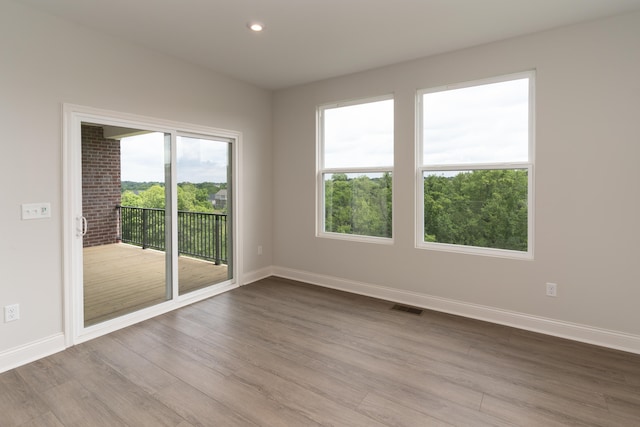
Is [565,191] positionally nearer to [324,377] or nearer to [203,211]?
[324,377]

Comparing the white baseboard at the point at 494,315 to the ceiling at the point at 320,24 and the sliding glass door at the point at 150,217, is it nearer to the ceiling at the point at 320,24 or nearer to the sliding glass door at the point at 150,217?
the sliding glass door at the point at 150,217

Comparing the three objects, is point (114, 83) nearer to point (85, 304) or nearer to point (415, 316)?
point (85, 304)

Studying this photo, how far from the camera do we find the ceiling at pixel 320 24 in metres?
2.56

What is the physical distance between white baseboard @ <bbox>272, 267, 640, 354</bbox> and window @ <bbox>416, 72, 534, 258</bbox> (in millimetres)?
604

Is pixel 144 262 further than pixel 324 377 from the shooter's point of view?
Yes

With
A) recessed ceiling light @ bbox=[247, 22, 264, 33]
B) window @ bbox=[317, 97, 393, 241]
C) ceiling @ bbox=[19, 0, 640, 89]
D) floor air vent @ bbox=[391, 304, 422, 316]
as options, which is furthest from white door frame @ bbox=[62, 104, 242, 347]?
floor air vent @ bbox=[391, 304, 422, 316]

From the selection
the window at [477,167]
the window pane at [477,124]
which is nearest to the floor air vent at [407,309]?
the window at [477,167]

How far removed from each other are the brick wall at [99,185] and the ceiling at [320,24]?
102cm

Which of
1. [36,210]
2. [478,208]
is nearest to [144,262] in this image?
[36,210]

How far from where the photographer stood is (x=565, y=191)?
9.75ft

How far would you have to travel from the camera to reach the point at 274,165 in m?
4.98

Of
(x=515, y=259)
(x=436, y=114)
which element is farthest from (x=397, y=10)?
(x=515, y=259)

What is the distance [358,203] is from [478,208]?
1453 mm

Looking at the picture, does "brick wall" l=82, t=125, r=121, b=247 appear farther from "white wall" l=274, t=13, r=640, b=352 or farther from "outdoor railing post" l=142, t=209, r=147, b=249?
"white wall" l=274, t=13, r=640, b=352
